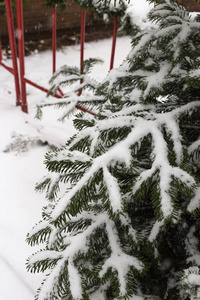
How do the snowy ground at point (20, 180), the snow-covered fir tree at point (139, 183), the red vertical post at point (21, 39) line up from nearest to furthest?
the snow-covered fir tree at point (139, 183), the snowy ground at point (20, 180), the red vertical post at point (21, 39)

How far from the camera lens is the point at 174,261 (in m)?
1.28

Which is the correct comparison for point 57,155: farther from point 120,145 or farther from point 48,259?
point 48,259

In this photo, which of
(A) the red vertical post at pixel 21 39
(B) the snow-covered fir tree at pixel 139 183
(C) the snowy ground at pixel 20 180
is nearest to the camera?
(B) the snow-covered fir tree at pixel 139 183

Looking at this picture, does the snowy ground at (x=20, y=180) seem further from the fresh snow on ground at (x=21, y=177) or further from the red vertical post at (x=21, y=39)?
the red vertical post at (x=21, y=39)

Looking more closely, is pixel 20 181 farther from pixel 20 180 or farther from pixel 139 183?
pixel 139 183

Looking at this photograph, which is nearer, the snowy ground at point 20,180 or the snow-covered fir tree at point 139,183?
the snow-covered fir tree at point 139,183

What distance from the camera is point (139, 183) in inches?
37.9

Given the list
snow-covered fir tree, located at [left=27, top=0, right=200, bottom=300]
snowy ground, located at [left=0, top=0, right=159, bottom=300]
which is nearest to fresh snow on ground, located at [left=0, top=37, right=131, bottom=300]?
snowy ground, located at [left=0, top=0, right=159, bottom=300]

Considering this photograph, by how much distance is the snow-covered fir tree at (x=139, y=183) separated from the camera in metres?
0.95

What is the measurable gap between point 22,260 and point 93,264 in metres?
0.84

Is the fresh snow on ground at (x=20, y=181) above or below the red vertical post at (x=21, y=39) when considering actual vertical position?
below

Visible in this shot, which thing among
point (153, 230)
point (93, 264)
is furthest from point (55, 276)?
point (153, 230)

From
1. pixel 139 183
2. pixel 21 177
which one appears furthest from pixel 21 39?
pixel 139 183

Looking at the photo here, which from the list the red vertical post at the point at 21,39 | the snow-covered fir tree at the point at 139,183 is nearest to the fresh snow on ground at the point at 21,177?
the red vertical post at the point at 21,39
